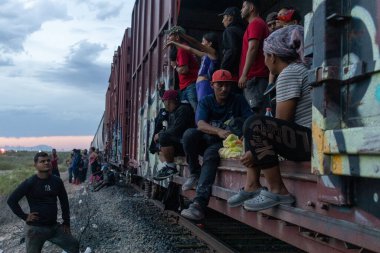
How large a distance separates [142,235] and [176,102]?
237 centimetres

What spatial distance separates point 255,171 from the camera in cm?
307

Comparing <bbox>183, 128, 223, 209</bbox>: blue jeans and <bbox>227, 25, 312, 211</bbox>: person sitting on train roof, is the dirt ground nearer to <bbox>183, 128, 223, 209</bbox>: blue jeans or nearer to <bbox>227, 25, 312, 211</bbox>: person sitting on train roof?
<bbox>183, 128, 223, 209</bbox>: blue jeans

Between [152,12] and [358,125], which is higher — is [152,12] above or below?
above

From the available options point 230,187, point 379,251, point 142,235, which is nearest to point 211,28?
point 142,235

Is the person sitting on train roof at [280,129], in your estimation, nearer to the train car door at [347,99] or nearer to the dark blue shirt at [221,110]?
the train car door at [347,99]

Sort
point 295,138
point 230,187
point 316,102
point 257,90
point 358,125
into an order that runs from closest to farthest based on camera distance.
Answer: point 358,125 → point 316,102 → point 295,138 → point 230,187 → point 257,90

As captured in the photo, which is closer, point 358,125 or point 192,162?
point 358,125

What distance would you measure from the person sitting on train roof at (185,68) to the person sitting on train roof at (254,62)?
1.34 metres

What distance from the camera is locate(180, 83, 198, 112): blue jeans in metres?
5.60

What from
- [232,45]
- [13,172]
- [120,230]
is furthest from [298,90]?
[13,172]

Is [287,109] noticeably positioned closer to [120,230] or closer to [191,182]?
[191,182]

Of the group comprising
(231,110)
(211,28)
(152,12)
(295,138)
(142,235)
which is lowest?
(142,235)

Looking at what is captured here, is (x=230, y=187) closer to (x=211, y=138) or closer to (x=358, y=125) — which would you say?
(x=211, y=138)

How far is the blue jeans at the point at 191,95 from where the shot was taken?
5.60m
